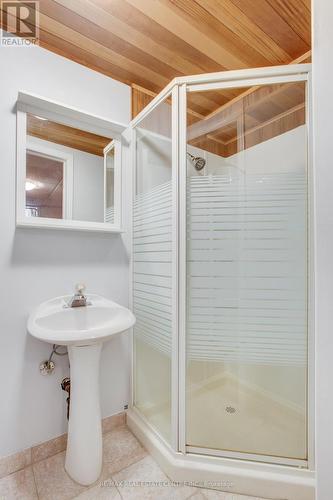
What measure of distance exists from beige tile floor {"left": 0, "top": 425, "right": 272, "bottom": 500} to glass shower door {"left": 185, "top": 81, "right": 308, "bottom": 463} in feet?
0.63

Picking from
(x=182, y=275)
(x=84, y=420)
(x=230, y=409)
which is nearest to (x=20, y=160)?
(x=182, y=275)

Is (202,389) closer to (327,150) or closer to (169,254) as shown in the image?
(169,254)

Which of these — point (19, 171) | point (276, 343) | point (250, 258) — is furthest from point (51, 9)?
point (276, 343)

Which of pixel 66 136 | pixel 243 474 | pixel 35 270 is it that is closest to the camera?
pixel 243 474

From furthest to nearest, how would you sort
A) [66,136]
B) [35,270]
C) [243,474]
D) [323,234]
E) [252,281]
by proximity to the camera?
[66,136], [35,270], [252,281], [243,474], [323,234]

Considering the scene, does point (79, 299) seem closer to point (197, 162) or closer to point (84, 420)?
point (84, 420)

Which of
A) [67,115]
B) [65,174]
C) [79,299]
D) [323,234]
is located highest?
[67,115]

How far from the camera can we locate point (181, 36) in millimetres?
1392

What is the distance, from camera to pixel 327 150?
87 centimetres

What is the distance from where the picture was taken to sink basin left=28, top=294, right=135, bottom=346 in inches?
40.5

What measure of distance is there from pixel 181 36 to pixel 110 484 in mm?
2369

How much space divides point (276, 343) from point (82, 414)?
1009mm

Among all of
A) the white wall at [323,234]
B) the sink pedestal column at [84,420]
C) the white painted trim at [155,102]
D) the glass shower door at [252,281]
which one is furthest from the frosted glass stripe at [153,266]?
the white wall at [323,234]

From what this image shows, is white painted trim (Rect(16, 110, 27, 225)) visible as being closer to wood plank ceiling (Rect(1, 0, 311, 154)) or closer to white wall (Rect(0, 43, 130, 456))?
white wall (Rect(0, 43, 130, 456))
